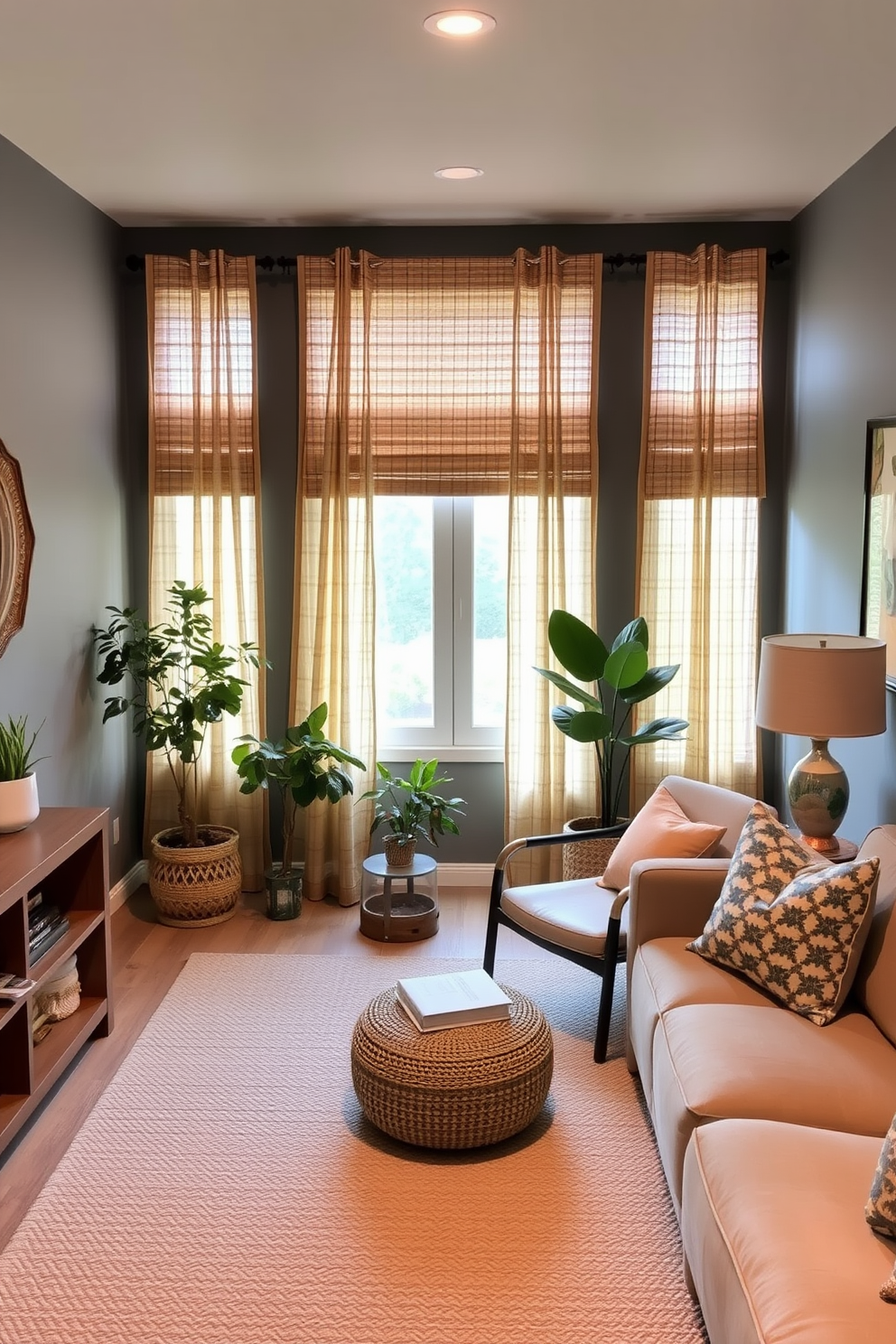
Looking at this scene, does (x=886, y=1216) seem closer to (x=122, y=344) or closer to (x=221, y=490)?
(x=221, y=490)

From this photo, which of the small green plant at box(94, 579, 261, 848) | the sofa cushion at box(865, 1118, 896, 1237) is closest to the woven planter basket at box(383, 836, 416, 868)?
the small green plant at box(94, 579, 261, 848)

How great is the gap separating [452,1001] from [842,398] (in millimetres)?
2382

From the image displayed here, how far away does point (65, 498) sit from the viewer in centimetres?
395

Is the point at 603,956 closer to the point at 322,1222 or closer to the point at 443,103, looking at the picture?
the point at 322,1222

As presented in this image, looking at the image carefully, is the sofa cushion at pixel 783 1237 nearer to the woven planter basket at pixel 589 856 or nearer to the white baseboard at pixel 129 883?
the woven planter basket at pixel 589 856

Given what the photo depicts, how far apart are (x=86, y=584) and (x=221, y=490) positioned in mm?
676

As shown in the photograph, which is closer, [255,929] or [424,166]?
[424,166]

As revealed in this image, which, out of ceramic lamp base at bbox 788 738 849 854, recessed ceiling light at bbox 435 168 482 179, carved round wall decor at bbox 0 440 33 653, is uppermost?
recessed ceiling light at bbox 435 168 482 179

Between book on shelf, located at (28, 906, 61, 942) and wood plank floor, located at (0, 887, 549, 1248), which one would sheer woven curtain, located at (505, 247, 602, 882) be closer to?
wood plank floor, located at (0, 887, 549, 1248)

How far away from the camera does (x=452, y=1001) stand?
112 inches

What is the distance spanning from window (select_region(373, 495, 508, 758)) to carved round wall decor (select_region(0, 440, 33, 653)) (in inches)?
59.8

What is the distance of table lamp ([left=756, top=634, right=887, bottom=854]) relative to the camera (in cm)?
312

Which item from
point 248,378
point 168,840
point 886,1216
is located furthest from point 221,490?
point 886,1216

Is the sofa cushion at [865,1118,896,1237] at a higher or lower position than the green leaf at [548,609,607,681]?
lower
